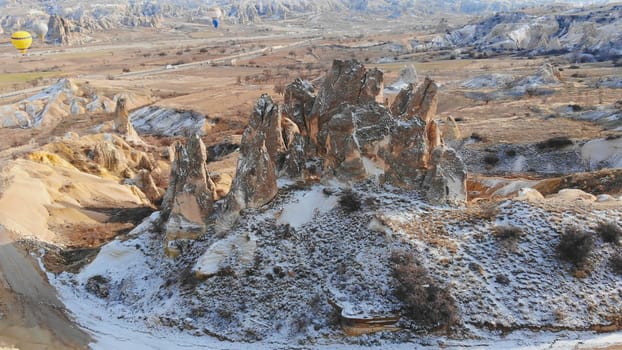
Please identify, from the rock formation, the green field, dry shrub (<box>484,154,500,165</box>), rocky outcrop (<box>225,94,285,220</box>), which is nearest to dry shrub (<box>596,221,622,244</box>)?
the rock formation

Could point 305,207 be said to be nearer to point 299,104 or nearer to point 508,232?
point 299,104

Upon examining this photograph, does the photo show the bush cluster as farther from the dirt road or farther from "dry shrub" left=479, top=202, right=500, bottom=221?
the dirt road

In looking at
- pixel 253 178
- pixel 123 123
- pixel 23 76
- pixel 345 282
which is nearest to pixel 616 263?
pixel 345 282

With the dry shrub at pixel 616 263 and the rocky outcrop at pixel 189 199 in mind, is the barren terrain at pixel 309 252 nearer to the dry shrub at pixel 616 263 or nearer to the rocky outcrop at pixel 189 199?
the dry shrub at pixel 616 263

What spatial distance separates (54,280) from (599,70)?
82.0m

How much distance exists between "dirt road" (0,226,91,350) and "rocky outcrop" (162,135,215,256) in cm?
502

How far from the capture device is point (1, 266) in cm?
2206

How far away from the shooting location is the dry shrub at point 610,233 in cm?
1853

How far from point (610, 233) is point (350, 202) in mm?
10328

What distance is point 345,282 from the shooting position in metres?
18.5

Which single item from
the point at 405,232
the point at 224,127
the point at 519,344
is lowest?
the point at 224,127

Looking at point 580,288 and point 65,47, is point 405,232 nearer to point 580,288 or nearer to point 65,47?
point 580,288

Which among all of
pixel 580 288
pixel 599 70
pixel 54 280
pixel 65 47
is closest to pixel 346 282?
pixel 580 288

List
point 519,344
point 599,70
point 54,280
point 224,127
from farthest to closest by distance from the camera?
point 599,70 < point 224,127 < point 54,280 < point 519,344
